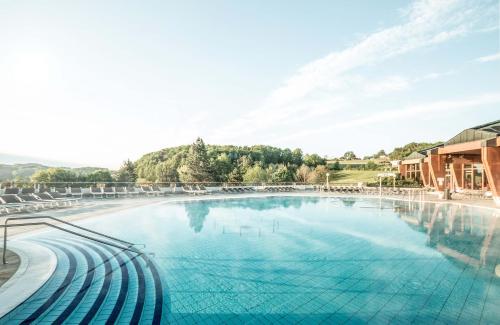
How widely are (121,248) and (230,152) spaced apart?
36835 mm

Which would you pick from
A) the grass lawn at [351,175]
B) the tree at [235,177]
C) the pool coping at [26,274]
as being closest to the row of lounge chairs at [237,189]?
the tree at [235,177]

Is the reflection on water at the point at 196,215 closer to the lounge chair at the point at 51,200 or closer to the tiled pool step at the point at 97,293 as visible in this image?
the tiled pool step at the point at 97,293

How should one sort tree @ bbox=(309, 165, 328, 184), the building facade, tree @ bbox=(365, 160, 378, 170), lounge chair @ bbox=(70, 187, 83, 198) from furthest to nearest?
tree @ bbox=(365, 160, 378, 170) < tree @ bbox=(309, 165, 328, 184) < lounge chair @ bbox=(70, 187, 83, 198) < the building facade

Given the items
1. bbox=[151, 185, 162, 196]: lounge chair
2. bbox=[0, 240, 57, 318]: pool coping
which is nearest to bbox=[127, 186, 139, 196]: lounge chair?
bbox=[151, 185, 162, 196]: lounge chair

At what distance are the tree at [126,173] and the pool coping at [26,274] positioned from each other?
98.2ft

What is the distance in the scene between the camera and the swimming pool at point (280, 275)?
10.4ft

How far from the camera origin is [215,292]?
12.4 ft

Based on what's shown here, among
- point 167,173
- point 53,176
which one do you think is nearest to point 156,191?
point 53,176

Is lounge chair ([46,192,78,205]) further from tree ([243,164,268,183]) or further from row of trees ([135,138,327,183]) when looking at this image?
tree ([243,164,268,183])

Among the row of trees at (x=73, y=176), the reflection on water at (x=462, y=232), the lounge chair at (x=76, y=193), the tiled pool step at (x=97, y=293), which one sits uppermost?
the row of trees at (x=73, y=176)

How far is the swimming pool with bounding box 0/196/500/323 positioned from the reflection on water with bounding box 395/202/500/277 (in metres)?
0.04

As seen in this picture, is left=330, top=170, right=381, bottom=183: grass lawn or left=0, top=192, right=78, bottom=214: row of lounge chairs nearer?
left=0, top=192, right=78, bottom=214: row of lounge chairs

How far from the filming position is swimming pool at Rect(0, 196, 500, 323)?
3.18m

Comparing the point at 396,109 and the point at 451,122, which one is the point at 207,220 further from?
the point at 451,122
